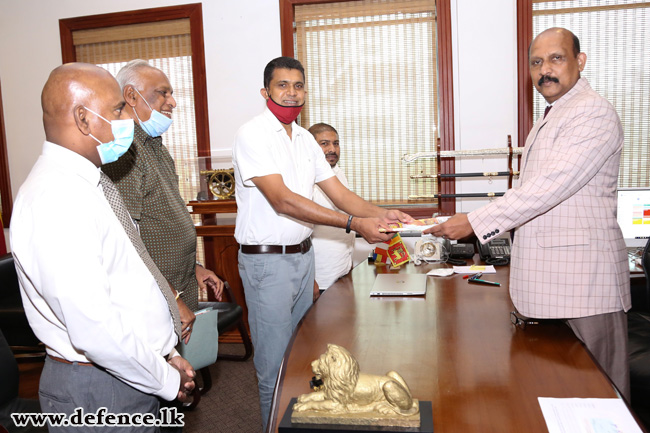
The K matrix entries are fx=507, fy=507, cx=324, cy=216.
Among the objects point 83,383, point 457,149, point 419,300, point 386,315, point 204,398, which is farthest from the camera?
point 457,149

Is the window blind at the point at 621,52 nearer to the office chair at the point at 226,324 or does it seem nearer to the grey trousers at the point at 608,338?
the grey trousers at the point at 608,338

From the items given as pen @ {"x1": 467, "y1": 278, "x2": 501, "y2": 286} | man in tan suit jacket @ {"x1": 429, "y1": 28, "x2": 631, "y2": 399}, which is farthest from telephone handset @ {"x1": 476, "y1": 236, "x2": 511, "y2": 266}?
man in tan suit jacket @ {"x1": 429, "y1": 28, "x2": 631, "y2": 399}

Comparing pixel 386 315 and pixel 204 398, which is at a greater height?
pixel 386 315

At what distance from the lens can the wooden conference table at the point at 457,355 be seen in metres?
1.21

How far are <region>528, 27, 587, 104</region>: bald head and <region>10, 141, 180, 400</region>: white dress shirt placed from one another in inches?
62.6

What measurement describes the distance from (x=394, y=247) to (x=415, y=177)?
127 cm

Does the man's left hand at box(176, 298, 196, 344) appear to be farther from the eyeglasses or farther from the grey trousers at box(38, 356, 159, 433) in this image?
the eyeglasses

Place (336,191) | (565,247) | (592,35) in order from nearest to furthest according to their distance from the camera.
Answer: (565,247) → (336,191) → (592,35)

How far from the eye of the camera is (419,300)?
211 cm

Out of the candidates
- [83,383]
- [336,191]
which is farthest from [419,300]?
[83,383]


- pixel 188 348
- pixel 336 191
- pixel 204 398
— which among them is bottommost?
pixel 204 398

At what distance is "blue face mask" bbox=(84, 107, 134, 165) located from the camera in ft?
4.34

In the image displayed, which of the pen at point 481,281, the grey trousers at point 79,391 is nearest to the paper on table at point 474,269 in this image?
the pen at point 481,281

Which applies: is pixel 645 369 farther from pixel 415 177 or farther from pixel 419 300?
pixel 415 177
